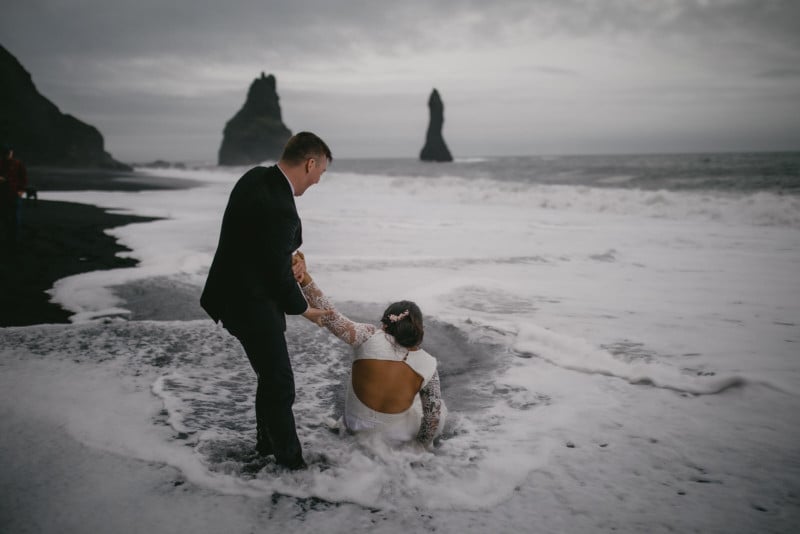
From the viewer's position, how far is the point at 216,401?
4.06 m

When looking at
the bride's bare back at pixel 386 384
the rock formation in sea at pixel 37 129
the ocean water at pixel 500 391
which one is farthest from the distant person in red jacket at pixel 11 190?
the rock formation in sea at pixel 37 129

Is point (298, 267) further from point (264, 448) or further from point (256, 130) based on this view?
point (256, 130)

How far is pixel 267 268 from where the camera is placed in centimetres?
265

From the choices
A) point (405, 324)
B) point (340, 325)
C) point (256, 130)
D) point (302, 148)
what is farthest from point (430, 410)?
point (256, 130)

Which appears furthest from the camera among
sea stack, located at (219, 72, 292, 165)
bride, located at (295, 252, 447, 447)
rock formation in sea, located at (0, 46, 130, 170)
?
sea stack, located at (219, 72, 292, 165)

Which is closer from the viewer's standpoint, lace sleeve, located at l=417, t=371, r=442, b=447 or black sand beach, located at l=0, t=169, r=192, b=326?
lace sleeve, located at l=417, t=371, r=442, b=447

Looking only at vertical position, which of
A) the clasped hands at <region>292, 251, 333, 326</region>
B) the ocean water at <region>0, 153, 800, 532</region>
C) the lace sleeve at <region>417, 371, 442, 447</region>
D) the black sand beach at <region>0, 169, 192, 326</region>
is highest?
the clasped hands at <region>292, 251, 333, 326</region>

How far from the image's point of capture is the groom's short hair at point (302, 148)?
2.74 meters

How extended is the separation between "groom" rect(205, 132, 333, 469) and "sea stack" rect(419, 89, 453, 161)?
146434 mm

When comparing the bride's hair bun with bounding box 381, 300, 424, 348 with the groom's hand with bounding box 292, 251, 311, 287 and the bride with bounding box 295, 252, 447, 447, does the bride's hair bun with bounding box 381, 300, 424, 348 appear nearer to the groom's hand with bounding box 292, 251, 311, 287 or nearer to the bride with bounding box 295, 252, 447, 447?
the bride with bounding box 295, 252, 447, 447

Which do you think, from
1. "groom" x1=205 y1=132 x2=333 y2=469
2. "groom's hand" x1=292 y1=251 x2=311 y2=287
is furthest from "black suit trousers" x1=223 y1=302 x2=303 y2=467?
"groom's hand" x1=292 y1=251 x2=311 y2=287

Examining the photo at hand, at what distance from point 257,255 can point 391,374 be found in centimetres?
113

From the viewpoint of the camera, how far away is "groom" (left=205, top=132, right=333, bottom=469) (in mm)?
2623

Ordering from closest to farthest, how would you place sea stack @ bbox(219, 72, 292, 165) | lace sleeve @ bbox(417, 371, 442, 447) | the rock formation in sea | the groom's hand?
the groom's hand
lace sleeve @ bbox(417, 371, 442, 447)
the rock formation in sea
sea stack @ bbox(219, 72, 292, 165)
